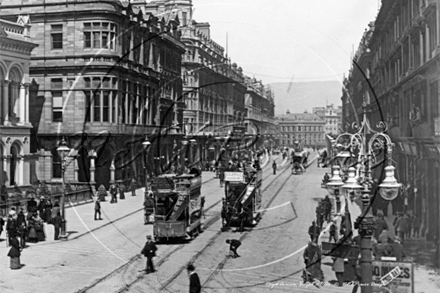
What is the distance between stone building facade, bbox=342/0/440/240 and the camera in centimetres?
1591

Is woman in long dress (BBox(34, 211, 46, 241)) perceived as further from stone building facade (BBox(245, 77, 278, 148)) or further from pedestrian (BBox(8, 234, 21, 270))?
stone building facade (BBox(245, 77, 278, 148))

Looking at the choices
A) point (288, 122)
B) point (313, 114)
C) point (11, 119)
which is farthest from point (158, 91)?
point (313, 114)

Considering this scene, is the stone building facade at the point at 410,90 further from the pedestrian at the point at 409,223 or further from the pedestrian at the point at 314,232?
the pedestrian at the point at 314,232

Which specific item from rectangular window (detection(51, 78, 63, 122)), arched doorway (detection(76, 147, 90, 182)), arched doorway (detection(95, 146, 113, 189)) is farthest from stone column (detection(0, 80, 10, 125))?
arched doorway (detection(95, 146, 113, 189))

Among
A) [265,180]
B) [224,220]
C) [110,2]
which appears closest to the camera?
[224,220]

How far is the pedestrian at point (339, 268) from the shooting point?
1522 centimetres

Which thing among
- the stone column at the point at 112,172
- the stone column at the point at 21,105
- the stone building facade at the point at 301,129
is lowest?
the stone column at the point at 112,172

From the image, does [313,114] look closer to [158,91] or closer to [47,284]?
Answer: [47,284]

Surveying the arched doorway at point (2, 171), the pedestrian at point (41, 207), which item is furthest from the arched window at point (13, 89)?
the pedestrian at point (41, 207)

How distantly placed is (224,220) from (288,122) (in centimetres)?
582

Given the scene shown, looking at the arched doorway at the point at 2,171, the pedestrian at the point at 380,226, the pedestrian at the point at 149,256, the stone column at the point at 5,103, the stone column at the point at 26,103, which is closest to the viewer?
the pedestrian at the point at 380,226

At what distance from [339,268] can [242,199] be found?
7.64m

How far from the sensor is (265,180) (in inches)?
1206

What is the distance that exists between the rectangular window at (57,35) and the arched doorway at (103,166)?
705 centimetres
